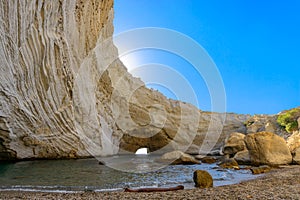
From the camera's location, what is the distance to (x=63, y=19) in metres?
20.0

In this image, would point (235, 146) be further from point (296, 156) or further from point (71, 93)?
point (71, 93)

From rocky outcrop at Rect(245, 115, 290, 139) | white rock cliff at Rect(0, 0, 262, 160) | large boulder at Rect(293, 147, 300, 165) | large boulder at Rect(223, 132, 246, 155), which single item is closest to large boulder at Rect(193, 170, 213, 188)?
large boulder at Rect(293, 147, 300, 165)

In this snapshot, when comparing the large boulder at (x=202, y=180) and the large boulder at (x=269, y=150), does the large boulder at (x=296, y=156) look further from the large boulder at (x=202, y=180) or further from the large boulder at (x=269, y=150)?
the large boulder at (x=202, y=180)

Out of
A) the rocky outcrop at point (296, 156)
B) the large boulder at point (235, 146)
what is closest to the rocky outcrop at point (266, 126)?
the large boulder at point (235, 146)

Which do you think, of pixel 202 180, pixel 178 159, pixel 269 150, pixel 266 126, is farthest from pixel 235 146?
pixel 202 180

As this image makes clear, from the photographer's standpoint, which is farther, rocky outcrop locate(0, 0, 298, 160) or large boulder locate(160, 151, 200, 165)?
large boulder locate(160, 151, 200, 165)

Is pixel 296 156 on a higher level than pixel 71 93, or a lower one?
lower

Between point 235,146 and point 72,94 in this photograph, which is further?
point 235,146

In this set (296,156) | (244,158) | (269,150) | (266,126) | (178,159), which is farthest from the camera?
A: (266,126)

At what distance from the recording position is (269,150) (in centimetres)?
1529

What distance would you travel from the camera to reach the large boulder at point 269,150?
15.1 m

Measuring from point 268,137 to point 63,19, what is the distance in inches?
656

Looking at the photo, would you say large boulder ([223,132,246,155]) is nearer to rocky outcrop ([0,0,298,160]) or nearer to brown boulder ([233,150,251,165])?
brown boulder ([233,150,251,165])

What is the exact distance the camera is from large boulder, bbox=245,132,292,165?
49.6ft
